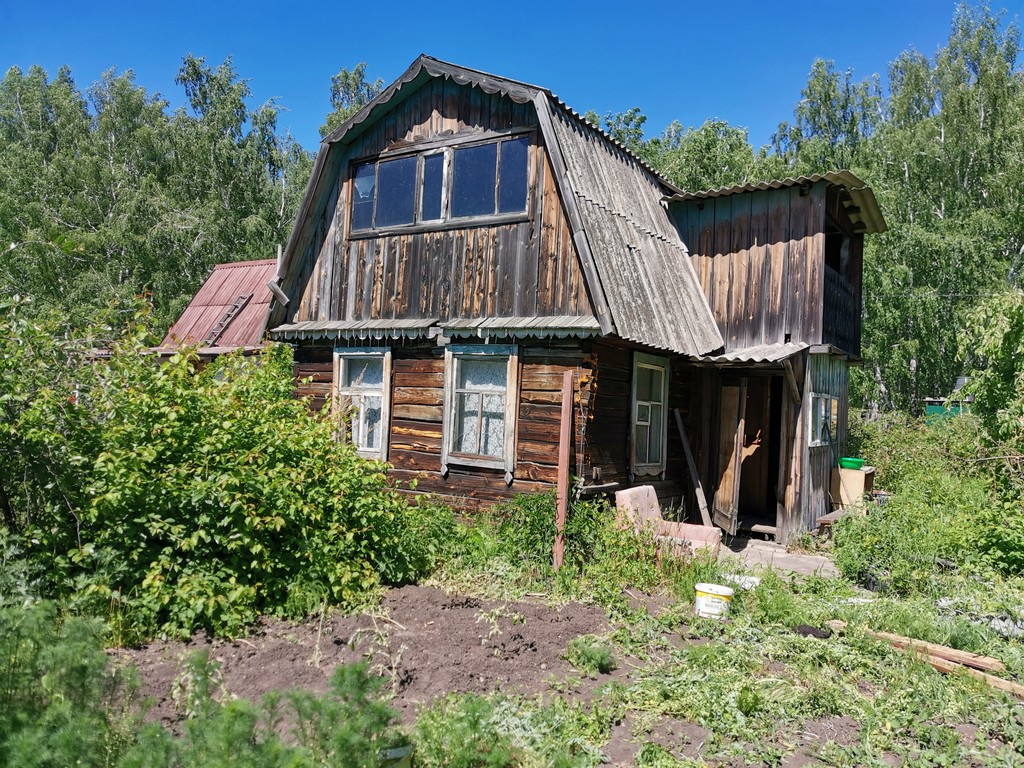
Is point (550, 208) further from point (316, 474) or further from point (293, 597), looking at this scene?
point (293, 597)

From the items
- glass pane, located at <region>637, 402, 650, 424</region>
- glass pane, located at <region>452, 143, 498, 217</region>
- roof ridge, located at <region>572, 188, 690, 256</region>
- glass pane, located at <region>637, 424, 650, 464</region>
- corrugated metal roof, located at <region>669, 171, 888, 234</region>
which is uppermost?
corrugated metal roof, located at <region>669, 171, 888, 234</region>

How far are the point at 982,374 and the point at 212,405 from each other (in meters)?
8.46

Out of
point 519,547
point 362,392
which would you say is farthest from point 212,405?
point 362,392

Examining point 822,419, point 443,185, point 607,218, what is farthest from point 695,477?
point 443,185

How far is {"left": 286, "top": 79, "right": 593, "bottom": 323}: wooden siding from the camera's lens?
29.2 ft

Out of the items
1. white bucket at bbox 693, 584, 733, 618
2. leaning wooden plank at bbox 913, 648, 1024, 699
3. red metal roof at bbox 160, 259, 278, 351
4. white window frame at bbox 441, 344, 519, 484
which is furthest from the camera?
red metal roof at bbox 160, 259, 278, 351

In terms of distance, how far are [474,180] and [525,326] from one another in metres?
2.43

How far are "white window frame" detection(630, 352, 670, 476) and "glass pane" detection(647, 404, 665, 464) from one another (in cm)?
5

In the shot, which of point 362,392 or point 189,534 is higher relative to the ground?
point 362,392

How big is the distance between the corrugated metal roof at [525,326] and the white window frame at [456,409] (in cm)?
24

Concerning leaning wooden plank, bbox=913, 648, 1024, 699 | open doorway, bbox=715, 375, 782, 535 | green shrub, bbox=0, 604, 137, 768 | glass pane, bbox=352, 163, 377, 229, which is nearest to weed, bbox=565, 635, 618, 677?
leaning wooden plank, bbox=913, 648, 1024, 699

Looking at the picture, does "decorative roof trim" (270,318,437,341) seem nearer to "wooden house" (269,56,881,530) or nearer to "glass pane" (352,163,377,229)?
"wooden house" (269,56,881,530)

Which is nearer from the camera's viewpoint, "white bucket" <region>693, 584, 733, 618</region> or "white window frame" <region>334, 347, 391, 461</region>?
"white bucket" <region>693, 584, 733, 618</region>

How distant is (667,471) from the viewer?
1048cm
